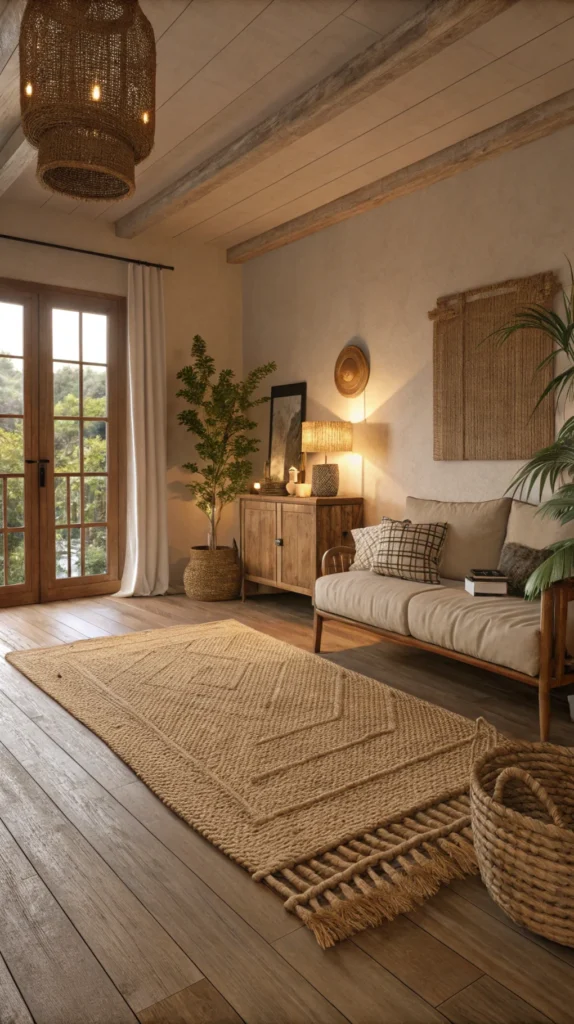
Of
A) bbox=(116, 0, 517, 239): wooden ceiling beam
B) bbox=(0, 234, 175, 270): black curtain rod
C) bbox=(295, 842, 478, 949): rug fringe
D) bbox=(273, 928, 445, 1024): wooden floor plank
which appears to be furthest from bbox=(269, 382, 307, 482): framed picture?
bbox=(273, 928, 445, 1024): wooden floor plank

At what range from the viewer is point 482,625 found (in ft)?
9.39

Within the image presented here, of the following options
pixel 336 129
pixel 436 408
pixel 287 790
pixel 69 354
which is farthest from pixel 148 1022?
pixel 69 354

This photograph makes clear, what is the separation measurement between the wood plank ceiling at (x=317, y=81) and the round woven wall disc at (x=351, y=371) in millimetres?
1043

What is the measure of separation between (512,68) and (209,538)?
12.5 feet

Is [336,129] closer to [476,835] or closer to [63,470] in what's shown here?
[63,470]

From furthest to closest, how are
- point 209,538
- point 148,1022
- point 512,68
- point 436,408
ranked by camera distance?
point 209,538 < point 436,408 < point 512,68 < point 148,1022

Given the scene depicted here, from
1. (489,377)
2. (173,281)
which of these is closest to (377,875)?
(489,377)

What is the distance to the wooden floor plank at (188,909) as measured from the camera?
1.36m

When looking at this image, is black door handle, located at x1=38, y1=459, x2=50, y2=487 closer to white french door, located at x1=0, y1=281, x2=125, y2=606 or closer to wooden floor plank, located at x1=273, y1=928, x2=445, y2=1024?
white french door, located at x1=0, y1=281, x2=125, y2=606

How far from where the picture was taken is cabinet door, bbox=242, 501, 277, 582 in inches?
196

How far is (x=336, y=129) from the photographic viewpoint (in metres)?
3.75

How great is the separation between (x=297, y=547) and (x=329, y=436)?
0.78 metres

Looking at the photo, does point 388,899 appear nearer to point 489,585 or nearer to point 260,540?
point 489,585

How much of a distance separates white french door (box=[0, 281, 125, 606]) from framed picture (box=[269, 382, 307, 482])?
1.21 m
